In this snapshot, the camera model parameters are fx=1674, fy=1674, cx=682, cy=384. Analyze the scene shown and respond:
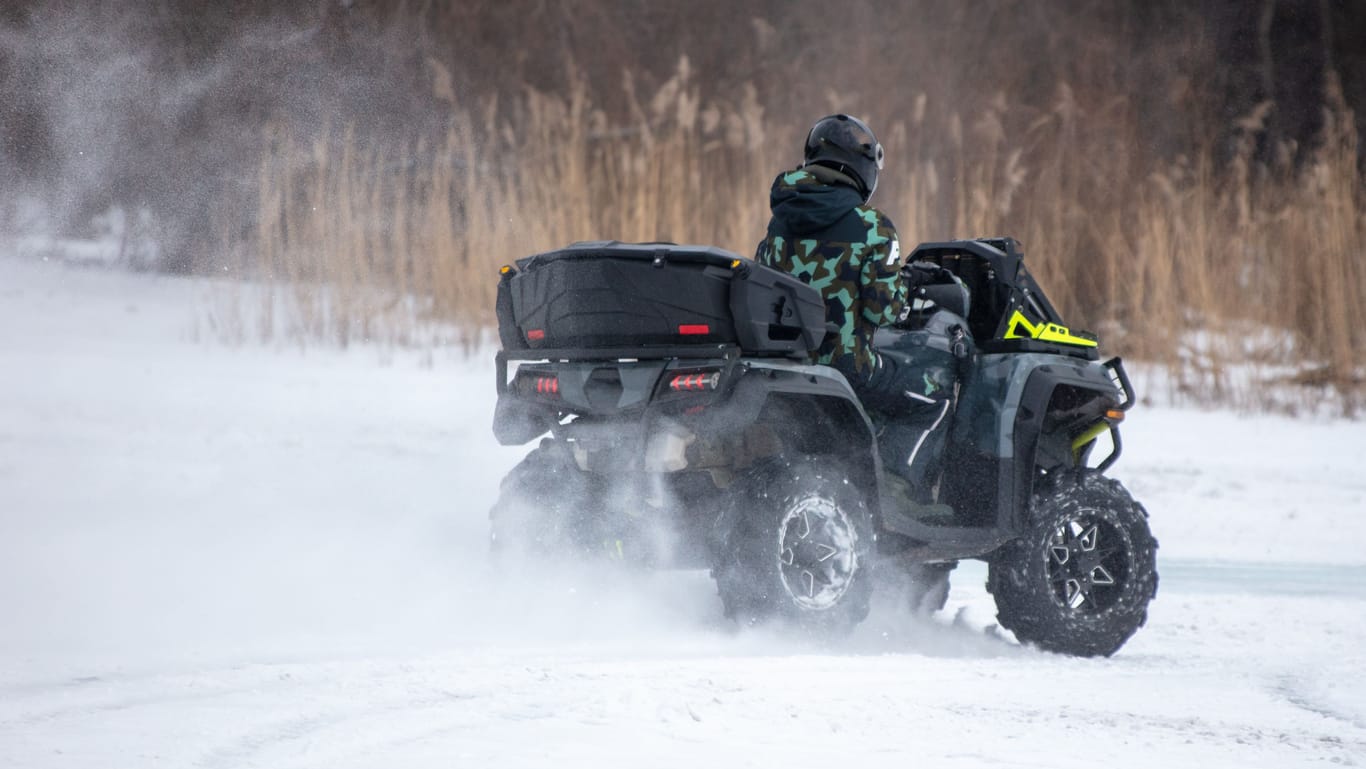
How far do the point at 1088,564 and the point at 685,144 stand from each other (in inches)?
287

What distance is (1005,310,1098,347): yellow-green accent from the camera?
6.14 m

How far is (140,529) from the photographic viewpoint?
7258 mm

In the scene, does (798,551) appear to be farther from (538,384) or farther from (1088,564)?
(1088,564)

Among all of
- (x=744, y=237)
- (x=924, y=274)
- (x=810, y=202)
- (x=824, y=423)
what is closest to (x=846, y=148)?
(x=810, y=202)

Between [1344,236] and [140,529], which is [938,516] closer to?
[140,529]

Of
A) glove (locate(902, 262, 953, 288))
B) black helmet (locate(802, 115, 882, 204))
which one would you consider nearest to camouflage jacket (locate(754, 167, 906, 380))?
black helmet (locate(802, 115, 882, 204))

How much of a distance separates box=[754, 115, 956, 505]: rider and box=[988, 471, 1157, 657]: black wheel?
16.1 inches

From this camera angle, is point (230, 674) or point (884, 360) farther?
point (884, 360)

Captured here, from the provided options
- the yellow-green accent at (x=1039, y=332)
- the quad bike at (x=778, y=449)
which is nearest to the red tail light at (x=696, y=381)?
the quad bike at (x=778, y=449)

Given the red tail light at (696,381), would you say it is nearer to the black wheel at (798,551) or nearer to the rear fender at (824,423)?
the rear fender at (824,423)

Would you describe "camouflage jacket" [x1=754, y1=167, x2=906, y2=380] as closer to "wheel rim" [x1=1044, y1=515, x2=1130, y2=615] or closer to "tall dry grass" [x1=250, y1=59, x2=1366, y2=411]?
"wheel rim" [x1=1044, y1=515, x2=1130, y2=615]

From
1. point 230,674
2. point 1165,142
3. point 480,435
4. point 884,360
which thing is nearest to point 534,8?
point 1165,142

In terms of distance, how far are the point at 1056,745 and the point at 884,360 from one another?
205 centimetres

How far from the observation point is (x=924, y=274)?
622 centimetres
